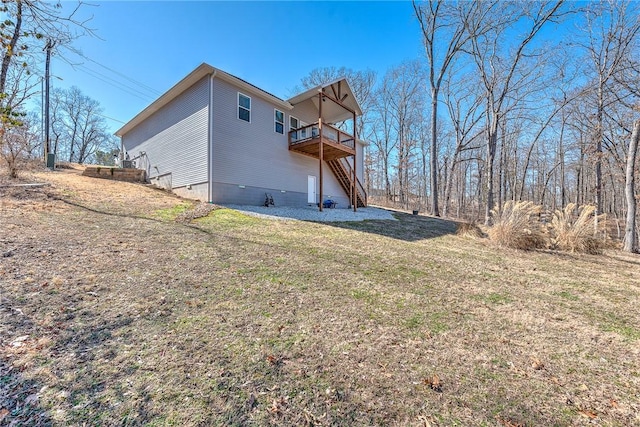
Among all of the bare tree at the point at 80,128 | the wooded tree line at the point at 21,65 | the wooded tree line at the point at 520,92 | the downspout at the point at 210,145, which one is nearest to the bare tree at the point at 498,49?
the wooded tree line at the point at 520,92

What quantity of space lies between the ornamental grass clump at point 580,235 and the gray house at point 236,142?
8342 mm

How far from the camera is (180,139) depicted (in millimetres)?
12344

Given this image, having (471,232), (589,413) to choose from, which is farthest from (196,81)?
(589,413)

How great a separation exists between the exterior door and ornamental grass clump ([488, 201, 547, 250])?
946 centimetres

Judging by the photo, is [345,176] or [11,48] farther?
[345,176]

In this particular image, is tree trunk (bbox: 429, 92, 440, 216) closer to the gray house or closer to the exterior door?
the gray house

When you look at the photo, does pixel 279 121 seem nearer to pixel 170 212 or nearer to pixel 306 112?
pixel 306 112

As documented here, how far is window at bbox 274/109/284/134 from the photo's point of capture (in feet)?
43.5

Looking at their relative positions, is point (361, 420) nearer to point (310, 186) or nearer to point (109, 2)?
point (109, 2)

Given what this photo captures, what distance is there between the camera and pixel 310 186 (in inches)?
599

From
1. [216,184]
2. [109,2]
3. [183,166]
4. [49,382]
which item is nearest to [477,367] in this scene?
[49,382]

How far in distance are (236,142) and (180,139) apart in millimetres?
3010

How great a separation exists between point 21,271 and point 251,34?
1218 cm

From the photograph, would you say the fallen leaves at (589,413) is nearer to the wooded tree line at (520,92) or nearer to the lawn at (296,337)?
Answer: the lawn at (296,337)
